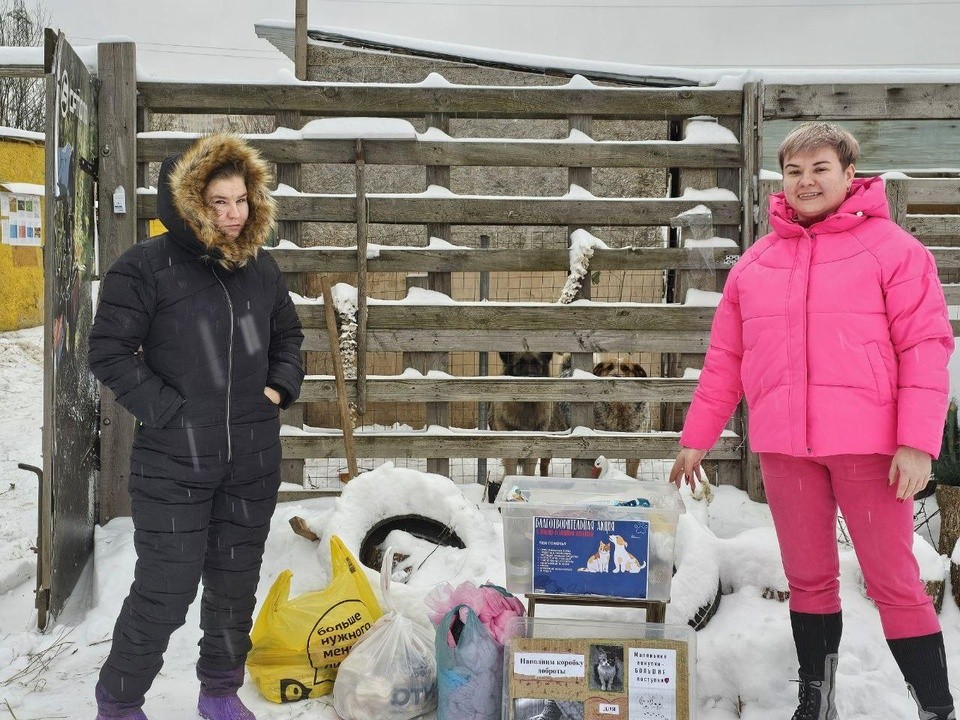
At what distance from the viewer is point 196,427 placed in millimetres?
2357

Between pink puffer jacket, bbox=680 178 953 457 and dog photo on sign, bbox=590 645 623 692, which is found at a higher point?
pink puffer jacket, bbox=680 178 953 457

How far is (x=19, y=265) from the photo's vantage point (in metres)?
11.9

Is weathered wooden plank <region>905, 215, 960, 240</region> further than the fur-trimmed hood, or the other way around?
weathered wooden plank <region>905, 215, 960, 240</region>

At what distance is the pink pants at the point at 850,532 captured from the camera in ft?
7.09

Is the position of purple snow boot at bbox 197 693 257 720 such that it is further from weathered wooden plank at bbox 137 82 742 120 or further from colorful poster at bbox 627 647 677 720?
weathered wooden plank at bbox 137 82 742 120

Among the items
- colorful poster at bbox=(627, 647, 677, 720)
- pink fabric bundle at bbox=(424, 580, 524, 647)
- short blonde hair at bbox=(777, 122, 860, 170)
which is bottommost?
colorful poster at bbox=(627, 647, 677, 720)

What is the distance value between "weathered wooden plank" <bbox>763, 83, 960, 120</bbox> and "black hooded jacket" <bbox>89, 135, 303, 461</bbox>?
10.7 ft

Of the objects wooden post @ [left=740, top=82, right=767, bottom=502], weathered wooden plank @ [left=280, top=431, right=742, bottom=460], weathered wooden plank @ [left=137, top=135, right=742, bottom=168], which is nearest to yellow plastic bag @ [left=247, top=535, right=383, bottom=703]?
weathered wooden plank @ [left=280, top=431, right=742, bottom=460]

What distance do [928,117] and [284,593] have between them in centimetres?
433

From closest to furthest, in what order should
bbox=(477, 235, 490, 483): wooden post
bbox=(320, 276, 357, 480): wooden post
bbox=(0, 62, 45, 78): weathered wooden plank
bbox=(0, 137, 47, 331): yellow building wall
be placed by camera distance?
1. bbox=(0, 62, 45, 78): weathered wooden plank
2. bbox=(320, 276, 357, 480): wooden post
3. bbox=(477, 235, 490, 483): wooden post
4. bbox=(0, 137, 47, 331): yellow building wall

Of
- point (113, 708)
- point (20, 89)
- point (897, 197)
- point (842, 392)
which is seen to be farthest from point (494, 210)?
point (20, 89)

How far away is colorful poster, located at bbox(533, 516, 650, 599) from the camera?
2.45 meters

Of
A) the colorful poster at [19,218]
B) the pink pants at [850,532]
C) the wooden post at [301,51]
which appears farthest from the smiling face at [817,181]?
the colorful poster at [19,218]

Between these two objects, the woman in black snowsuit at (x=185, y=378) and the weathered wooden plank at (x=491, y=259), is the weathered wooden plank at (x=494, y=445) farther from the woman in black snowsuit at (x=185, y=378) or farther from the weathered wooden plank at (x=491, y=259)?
the woman in black snowsuit at (x=185, y=378)
